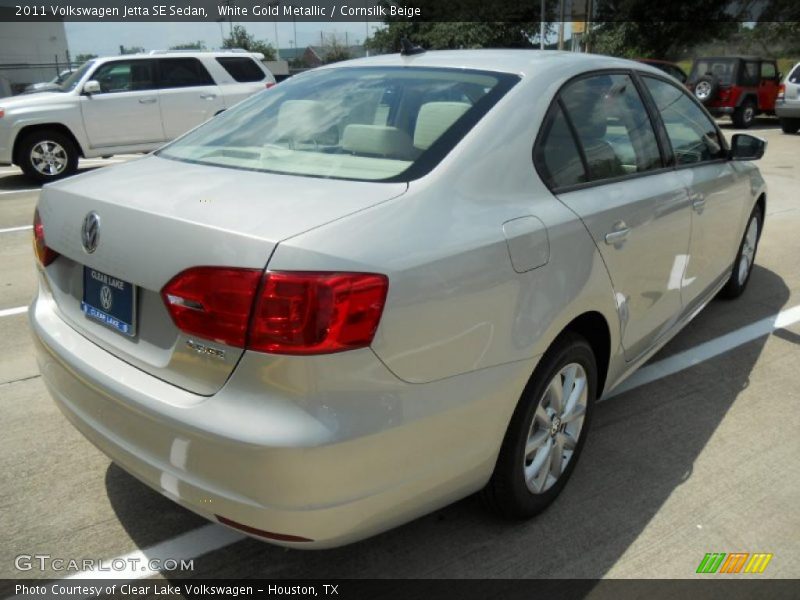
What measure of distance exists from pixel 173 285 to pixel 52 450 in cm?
166

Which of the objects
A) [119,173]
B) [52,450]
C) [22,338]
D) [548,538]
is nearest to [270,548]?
[548,538]

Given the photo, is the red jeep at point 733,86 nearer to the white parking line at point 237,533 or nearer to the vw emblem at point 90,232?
the white parking line at point 237,533

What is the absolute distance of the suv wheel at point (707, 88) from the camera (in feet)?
59.9

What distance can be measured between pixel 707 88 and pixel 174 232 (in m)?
19.4

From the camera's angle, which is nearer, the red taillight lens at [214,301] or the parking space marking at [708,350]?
the red taillight lens at [214,301]

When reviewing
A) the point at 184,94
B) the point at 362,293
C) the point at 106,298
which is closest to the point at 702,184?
the point at 362,293

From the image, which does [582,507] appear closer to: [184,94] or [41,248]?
[41,248]

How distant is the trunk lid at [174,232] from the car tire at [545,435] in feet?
2.83

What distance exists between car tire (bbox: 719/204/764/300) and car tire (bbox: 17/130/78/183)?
30.4ft

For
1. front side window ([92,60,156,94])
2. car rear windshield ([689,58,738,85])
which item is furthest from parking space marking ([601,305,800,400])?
car rear windshield ([689,58,738,85])

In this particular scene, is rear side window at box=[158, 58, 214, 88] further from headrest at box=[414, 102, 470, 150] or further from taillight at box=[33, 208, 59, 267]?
headrest at box=[414, 102, 470, 150]

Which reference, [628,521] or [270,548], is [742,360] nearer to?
[628,521]

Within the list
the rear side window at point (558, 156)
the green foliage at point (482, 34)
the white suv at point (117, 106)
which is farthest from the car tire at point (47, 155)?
the green foliage at point (482, 34)

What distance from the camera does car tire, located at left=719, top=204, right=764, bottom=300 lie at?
4789 millimetres
